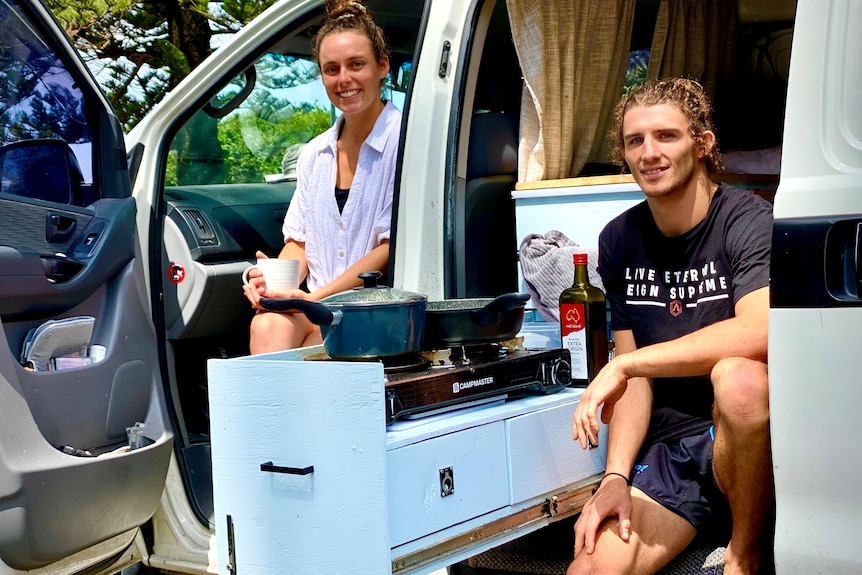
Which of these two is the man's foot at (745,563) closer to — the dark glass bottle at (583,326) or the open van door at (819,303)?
the open van door at (819,303)

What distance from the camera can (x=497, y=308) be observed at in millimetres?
2344

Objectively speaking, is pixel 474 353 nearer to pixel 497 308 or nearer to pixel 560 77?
pixel 497 308

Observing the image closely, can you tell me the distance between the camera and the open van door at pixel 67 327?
7.91 ft

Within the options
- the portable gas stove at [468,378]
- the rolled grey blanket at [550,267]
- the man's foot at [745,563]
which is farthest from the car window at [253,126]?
A: the man's foot at [745,563]

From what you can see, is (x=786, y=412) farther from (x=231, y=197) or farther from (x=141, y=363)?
(x=231, y=197)

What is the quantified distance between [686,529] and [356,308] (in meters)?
0.91

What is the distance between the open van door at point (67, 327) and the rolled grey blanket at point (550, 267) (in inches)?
44.2

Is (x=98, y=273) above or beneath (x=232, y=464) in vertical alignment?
above

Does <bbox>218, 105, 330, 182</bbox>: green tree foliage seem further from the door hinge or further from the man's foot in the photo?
the man's foot

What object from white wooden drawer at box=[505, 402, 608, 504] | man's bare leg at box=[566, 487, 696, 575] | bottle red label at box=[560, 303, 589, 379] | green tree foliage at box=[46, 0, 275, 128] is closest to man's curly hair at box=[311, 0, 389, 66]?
bottle red label at box=[560, 303, 589, 379]

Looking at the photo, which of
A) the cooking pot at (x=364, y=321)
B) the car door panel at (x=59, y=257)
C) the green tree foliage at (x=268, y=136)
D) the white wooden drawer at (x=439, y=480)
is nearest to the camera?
the white wooden drawer at (x=439, y=480)

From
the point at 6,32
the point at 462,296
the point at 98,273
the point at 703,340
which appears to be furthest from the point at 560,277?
the point at 6,32

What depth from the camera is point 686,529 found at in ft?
7.61

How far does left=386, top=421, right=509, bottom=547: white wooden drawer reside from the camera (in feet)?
6.51
